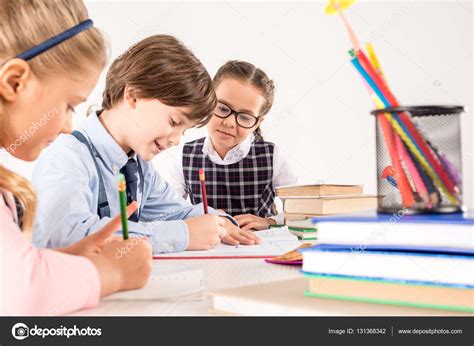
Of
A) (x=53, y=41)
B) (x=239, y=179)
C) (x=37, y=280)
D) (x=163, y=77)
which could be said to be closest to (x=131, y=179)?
(x=163, y=77)

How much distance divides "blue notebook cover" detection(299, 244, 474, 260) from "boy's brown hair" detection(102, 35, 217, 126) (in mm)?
980

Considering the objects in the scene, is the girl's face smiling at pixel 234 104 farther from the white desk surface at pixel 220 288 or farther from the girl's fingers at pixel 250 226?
the white desk surface at pixel 220 288

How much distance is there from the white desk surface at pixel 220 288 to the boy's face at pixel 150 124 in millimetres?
537

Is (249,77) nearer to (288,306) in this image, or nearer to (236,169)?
(236,169)

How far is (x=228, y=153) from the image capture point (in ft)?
8.55

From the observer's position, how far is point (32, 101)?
848 mm

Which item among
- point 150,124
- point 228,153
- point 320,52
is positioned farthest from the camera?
point 320,52

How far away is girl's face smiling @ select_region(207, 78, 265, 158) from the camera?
232 cm

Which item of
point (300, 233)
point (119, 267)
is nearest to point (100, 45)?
point (119, 267)

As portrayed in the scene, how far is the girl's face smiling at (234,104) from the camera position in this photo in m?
2.32

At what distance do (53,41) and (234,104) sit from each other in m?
1.49

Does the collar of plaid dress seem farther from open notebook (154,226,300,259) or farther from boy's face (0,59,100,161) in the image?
open notebook (154,226,300,259)

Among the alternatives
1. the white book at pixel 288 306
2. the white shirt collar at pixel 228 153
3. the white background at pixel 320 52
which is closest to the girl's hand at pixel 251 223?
the white shirt collar at pixel 228 153
